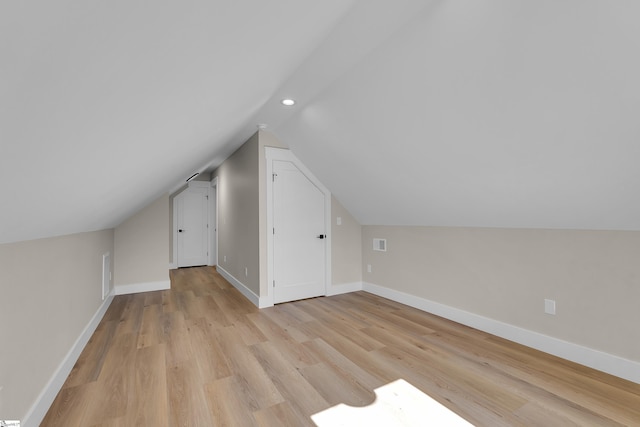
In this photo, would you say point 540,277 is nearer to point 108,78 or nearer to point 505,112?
point 505,112

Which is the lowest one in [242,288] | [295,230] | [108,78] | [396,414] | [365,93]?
[396,414]

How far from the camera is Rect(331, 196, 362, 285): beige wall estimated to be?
4371 millimetres

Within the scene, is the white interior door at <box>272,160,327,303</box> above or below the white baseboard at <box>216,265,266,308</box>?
above

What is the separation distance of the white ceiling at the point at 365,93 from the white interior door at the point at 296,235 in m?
1.11

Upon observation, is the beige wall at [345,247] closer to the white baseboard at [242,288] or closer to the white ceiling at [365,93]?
the white baseboard at [242,288]

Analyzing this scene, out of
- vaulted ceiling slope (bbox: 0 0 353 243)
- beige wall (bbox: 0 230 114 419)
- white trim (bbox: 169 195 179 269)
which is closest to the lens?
vaulted ceiling slope (bbox: 0 0 353 243)

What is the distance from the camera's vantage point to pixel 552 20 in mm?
1348

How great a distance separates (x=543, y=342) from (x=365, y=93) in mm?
2545

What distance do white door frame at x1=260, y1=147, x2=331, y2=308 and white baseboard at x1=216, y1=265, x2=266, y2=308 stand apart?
13cm

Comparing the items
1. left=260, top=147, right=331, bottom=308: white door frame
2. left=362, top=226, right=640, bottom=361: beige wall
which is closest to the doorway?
left=260, top=147, right=331, bottom=308: white door frame

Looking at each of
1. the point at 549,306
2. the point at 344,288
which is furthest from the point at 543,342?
the point at 344,288

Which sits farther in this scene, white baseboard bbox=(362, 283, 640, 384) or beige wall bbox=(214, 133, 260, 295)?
beige wall bbox=(214, 133, 260, 295)

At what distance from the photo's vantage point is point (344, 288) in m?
4.43

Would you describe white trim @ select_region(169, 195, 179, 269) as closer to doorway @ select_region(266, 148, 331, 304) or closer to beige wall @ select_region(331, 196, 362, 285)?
doorway @ select_region(266, 148, 331, 304)
